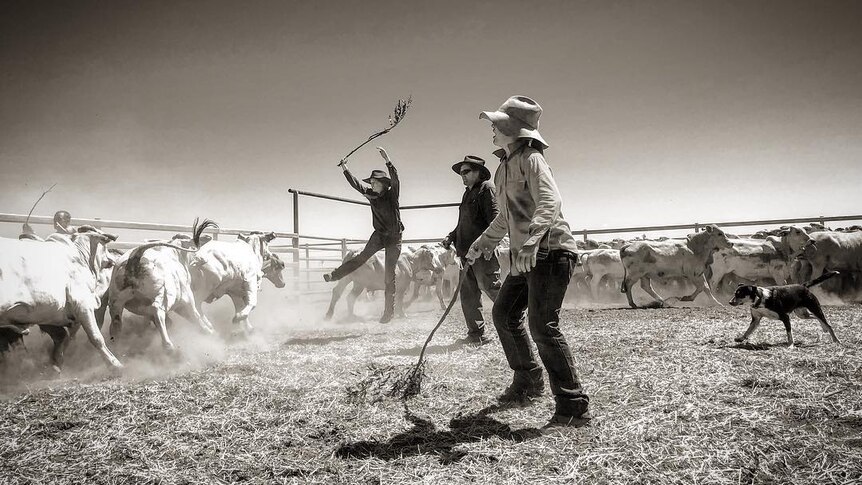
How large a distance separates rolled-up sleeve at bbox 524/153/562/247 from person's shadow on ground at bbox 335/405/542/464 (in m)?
1.17

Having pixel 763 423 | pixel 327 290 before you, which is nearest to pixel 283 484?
pixel 763 423

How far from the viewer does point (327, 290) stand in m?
12.9

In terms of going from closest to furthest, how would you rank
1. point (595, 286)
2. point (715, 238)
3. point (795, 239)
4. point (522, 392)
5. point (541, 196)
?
point (541, 196) < point (522, 392) < point (795, 239) < point (715, 238) < point (595, 286)

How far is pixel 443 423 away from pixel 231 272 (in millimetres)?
5684

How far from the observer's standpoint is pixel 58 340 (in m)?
4.95

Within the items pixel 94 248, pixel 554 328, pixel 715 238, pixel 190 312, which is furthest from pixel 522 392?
pixel 715 238

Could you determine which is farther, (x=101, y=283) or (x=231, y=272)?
(x=231, y=272)

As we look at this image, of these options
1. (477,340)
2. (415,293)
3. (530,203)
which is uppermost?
(530,203)

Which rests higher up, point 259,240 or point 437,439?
point 259,240

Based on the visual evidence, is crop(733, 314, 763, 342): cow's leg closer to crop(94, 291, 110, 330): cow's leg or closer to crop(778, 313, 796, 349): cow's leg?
crop(778, 313, 796, 349): cow's leg

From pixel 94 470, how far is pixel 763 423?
3.85 m

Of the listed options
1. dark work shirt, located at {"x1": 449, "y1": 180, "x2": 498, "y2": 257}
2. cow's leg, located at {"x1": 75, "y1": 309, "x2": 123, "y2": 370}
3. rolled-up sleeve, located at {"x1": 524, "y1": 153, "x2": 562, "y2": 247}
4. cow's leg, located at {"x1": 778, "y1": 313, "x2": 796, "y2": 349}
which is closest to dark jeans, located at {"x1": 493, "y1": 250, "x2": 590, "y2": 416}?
rolled-up sleeve, located at {"x1": 524, "y1": 153, "x2": 562, "y2": 247}

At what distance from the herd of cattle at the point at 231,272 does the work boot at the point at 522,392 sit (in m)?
2.26

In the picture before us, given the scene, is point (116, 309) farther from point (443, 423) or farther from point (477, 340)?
point (443, 423)
